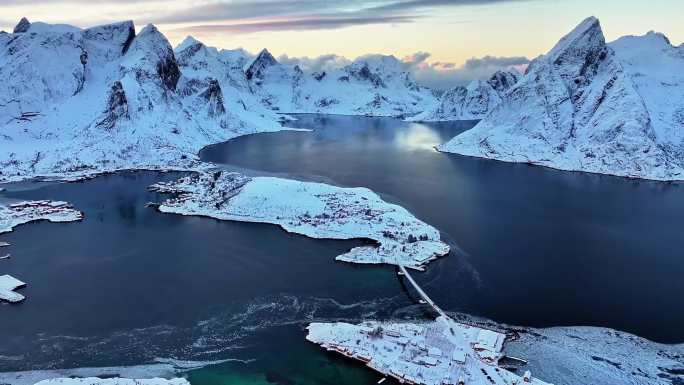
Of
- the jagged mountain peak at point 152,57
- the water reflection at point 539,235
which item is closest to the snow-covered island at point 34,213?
the water reflection at point 539,235

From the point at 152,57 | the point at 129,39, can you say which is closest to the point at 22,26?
the point at 129,39

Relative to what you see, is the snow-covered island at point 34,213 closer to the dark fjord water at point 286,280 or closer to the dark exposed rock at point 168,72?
the dark fjord water at point 286,280

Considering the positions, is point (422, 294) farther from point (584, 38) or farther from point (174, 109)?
point (584, 38)

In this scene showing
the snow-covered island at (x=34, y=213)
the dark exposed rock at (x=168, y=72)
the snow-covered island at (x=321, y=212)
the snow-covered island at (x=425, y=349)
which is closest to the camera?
the snow-covered island at (x=425, y=349)

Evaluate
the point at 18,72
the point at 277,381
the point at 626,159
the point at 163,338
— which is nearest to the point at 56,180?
the point at 18,72

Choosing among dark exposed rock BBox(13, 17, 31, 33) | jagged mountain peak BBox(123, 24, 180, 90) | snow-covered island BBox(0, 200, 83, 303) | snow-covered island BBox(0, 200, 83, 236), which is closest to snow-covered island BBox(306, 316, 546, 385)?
snow-covered island BBox(0, 200, 83, 303)

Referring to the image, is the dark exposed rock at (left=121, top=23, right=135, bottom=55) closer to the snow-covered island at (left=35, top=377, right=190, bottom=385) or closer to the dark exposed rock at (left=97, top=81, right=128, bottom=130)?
the dark exposed rock at (left=97, top=81, right=128, bottom=130)
